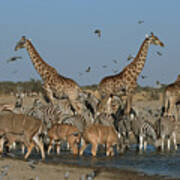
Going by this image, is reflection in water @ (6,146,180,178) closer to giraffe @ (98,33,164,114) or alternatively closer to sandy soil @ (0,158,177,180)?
sandy soil @ (0,158,177,180)

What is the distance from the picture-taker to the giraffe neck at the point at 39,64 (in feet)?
58.5

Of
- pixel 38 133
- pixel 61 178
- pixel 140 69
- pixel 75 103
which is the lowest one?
pixel 61 178

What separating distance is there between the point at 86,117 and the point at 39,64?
114 inches

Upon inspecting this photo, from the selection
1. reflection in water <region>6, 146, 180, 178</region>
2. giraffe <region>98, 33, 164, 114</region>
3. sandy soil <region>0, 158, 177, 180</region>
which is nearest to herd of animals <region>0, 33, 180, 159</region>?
giraffe <region>98, 33, 164, 114</region>

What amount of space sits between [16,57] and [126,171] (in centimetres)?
562

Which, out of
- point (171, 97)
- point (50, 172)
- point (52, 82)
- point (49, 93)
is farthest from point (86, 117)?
point (50, 172)

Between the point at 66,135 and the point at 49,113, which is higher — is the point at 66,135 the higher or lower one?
the lower one

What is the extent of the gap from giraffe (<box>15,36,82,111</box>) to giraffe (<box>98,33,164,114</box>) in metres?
0.84

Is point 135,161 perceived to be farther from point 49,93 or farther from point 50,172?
point 49,93

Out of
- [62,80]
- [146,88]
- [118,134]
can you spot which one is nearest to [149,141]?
[118,134]

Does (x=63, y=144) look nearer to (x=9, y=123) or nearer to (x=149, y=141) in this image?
(x=149, y=141)

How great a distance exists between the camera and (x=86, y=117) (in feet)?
53.4

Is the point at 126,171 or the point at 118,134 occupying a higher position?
the point at 118,134

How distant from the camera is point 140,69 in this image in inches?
701
